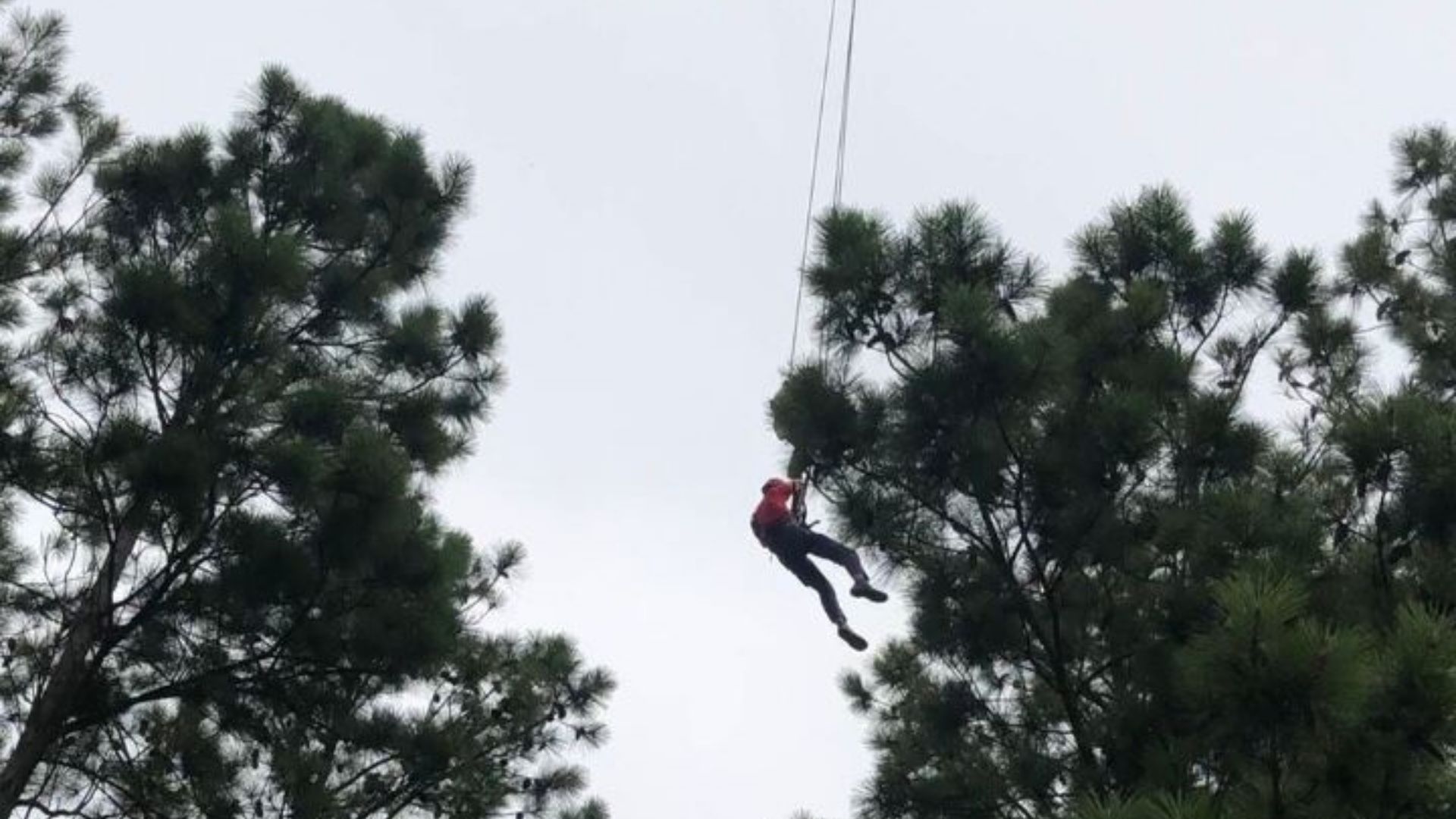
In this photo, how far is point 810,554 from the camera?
922cm

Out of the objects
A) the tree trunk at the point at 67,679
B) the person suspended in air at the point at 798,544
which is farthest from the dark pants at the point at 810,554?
the tree trunk at the point at 67,679

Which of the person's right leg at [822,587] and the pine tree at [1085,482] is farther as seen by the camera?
the person's right leg at [822,587]

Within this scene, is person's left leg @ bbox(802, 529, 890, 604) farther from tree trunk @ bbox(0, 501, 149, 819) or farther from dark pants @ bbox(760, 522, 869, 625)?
tree trunk @ bbox(0, 501, 149, 819)

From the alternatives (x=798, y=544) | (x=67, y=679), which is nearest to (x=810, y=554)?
(x=798, y=544)

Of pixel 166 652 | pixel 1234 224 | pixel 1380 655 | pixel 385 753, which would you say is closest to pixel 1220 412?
pixel 1234 224

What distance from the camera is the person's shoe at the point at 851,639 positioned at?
9211 millimetres

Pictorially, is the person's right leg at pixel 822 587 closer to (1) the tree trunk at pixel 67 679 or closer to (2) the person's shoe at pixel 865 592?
(2) the person's shoe at pixel 865 592

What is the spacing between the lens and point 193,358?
9.67 metres

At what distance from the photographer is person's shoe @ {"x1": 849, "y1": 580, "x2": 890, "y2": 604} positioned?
28.2 ft

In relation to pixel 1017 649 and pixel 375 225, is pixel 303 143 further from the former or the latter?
pixel 1017 649

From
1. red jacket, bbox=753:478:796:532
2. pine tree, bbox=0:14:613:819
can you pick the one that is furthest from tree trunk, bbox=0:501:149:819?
red jacket, bbox=753:478:796:532

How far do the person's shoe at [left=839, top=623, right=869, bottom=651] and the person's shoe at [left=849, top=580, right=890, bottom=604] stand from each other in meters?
0.61

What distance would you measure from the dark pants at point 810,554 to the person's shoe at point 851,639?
73mm

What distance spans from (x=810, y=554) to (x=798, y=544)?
0.09m
